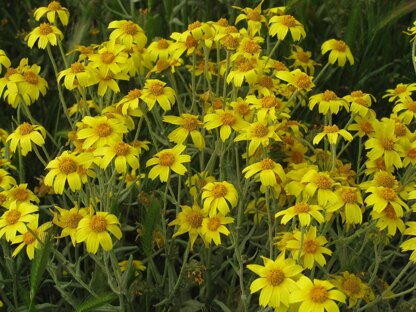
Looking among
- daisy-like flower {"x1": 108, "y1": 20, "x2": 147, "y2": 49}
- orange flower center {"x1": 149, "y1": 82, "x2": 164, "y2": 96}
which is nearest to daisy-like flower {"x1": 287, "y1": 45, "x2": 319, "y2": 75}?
daisy-like flower {"x1": 108, "y1": 20, "x2": 147, "y2": 49}

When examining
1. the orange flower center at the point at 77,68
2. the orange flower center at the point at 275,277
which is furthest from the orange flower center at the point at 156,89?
the orange flower center at the point at 275,277

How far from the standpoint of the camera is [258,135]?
186 centimetres

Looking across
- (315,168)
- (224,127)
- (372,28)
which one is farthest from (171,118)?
(372,28)

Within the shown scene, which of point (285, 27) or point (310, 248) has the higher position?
point (285, 27)

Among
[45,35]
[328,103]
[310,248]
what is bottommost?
[310,248]

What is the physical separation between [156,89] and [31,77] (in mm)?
473

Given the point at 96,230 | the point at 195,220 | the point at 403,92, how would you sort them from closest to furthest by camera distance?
1. the point at 96,230
2. the point at 195,220
3. the point at 403,92

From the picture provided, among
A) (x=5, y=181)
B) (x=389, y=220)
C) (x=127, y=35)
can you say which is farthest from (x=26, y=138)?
(x=389, y=220)

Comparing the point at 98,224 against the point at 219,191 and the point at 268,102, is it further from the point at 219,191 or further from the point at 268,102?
the point at 268,102

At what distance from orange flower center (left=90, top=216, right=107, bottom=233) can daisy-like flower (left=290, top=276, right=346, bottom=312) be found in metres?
0.50

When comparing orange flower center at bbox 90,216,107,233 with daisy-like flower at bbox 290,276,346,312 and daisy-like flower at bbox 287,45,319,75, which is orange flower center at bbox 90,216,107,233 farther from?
daisy-like flower at bbox 287,45,319,75

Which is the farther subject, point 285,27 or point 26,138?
point 285,27

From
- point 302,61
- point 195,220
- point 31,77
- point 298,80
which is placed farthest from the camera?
point 302,61

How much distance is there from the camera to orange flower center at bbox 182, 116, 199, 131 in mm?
1987
